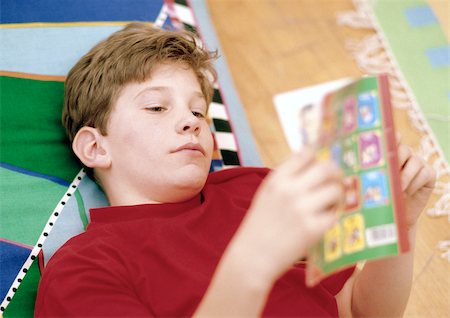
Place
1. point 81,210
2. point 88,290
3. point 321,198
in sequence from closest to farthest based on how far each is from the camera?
point 321,198 → point 88,290 → point 81,210

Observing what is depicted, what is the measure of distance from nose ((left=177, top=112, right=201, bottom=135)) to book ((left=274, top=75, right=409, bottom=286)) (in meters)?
0.37

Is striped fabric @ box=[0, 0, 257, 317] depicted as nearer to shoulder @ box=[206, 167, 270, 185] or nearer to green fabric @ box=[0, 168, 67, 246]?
green fabric @ box=[0, 168, 67, 246]

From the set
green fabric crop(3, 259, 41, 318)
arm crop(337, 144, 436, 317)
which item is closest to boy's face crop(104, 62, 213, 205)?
green fabric crop(3, 259, 41, 318)

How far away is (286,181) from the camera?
28.5 inches

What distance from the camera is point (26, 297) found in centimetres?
116

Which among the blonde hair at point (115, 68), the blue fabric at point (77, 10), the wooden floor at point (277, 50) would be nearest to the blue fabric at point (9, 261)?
the blonde hair at point (115, 68)

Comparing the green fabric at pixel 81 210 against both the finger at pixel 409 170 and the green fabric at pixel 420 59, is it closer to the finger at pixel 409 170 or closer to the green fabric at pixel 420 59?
the finger at pixel 409 170

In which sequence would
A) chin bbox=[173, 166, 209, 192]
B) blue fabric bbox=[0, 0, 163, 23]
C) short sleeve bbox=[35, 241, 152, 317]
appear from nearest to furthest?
short sleeve bbox=[35, 241, 152, 317] → chin bbox=[173, 166, 209, 192] → blue fabric bbox=[0, 0, 163, 23]

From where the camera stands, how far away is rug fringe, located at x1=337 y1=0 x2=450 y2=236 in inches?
58.4

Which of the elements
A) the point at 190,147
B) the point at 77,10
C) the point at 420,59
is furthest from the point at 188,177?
the point at 420,59

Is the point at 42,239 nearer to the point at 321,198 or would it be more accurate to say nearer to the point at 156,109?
the point at 156,109

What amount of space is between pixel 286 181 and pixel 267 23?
1.21 metres

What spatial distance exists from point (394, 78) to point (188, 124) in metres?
0.80

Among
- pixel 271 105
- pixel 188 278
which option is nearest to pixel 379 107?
pixel 188 278
